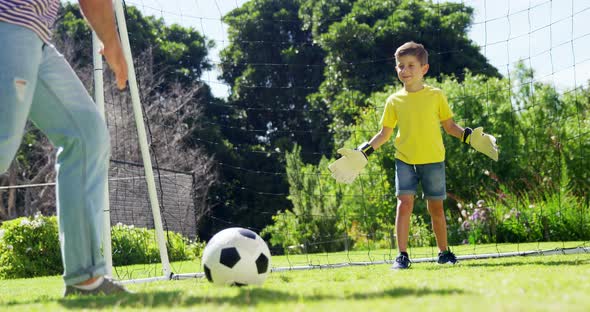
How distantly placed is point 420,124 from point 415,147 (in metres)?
0.16

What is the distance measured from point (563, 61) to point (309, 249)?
20.4ft

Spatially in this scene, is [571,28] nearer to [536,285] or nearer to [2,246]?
[536,285]

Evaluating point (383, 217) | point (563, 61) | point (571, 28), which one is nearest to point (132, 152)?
point (383, 217)

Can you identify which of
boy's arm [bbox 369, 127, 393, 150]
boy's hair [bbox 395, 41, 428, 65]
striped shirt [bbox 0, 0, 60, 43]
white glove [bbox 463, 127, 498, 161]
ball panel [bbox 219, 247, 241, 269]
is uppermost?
boy's hair [bbox 395, 41, 428, 65]

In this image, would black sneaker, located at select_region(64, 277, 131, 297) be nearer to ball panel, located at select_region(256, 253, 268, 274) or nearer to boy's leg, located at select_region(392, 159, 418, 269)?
ball panel, located at select_region(256, 253, 268, 274)

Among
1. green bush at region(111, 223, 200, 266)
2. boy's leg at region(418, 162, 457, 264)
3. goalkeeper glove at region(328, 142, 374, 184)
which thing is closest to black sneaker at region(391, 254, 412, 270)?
boy's leg at region(418, 162, 457, 264)

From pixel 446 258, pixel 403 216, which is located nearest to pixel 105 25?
pixel 403 216

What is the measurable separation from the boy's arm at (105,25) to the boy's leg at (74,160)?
0.25 metres

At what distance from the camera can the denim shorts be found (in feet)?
16.1

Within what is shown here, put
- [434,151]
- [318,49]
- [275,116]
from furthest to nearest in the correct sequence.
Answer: [318,49] → [275,116] → [434,151]

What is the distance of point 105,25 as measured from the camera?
303 centimetres

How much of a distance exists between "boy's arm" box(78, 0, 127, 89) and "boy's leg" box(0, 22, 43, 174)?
1.31 ft

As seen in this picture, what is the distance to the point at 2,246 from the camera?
8.39m

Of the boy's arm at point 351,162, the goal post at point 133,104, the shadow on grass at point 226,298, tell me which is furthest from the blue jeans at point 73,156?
the boy's arm at point 351,162
